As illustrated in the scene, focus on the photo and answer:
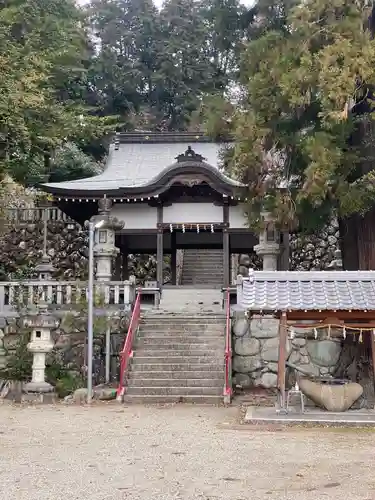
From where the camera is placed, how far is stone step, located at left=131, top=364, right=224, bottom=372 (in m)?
11.3

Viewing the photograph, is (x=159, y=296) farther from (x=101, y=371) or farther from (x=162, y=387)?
(x=162, y=387)

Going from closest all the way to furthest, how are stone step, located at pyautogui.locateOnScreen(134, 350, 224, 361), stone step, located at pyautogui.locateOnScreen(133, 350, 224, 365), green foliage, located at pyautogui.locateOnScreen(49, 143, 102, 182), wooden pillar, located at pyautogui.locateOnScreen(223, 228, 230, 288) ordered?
stone step, located at pyautogui.locateOnScreen(133, 350, 224, 365)
stone step, located at pyautogui.locateOnScreen(134, 350, 224, 361)
wooden pillar, located at pyautogui.locateOnScreen(223, 228, 230, 288)
green foliage, located at pyautogui.locateOnScreen(49, 143, 102, 182)

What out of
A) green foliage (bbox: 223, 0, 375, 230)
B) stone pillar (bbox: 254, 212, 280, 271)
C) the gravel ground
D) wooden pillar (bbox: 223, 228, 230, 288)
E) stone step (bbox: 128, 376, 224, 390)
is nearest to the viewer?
the gravel ground

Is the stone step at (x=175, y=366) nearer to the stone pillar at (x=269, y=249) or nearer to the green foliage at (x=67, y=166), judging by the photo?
the stone pillar at (x=269, y=249)

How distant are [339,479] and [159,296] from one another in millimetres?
10044

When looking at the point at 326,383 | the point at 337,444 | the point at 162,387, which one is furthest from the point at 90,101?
the point at 337,444

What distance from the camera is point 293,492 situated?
191 inches

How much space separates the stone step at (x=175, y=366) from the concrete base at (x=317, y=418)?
2.51 meters

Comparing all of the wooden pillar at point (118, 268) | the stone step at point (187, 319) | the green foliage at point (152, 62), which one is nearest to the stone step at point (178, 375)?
the stone step at point (187, 319)

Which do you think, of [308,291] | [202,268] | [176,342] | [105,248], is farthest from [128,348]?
[202,268]

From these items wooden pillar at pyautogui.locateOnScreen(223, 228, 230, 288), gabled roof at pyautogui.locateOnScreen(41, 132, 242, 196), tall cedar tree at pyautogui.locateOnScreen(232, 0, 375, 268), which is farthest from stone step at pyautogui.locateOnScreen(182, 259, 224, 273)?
tall cedar tree at pyautogui.locateOnScreen(232, 0, 375, 268)

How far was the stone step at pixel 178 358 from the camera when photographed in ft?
37.6

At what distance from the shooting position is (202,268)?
Answer: 22609 millimetres

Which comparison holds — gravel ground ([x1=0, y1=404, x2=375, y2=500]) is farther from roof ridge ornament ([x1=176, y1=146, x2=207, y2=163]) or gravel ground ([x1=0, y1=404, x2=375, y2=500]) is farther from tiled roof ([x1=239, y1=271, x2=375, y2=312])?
roof ridge ornament ([x1=176, y1=146, x2=207, y2=163])
